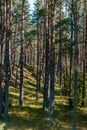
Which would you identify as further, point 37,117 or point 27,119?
point 37,117

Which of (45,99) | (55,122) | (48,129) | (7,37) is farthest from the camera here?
(45,99)

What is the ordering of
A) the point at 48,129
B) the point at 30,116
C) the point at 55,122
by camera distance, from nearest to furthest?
1. the point at 55,122
2. the point at 48,129
3. the point at 30,116

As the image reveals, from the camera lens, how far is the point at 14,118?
28.2 m

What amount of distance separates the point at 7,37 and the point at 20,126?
7.46 m

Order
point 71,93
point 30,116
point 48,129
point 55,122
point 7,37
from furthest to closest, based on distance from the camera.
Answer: point 71,93 < point 30,116 < point 7,37 < point 48,129 < point 55,122

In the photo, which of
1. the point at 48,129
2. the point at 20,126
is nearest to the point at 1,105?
the point at 20,126

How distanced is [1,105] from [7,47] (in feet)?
17.6

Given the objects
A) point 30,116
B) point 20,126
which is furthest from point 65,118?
point 20,126

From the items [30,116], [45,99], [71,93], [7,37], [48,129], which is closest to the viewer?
[48,129]

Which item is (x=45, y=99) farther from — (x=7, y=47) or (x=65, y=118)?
(x=7, y=47)

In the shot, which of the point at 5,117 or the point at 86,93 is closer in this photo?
the point at 5,117

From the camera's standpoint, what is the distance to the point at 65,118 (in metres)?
29.4

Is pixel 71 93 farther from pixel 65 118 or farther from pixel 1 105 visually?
pixel 1 105

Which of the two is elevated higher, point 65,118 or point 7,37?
point 7,37
